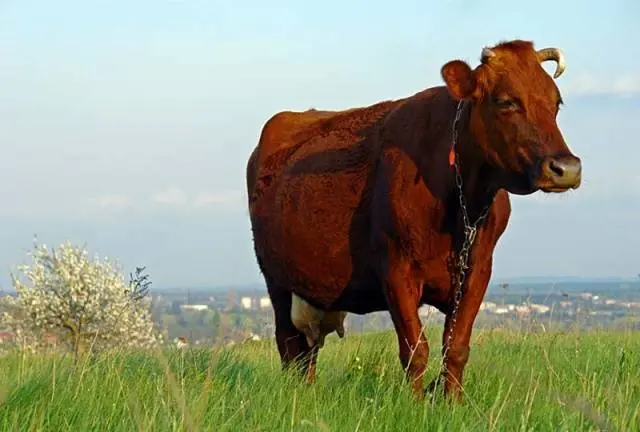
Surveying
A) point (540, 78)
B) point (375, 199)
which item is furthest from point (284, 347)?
point (540, 78)

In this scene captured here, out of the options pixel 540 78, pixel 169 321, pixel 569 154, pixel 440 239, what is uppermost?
pixel 540 78

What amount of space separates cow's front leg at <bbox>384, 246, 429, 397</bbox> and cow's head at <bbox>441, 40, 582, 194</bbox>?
1021 mm

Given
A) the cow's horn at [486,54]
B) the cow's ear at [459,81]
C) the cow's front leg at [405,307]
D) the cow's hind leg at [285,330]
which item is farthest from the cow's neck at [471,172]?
the cow's hind leg at [285,330]

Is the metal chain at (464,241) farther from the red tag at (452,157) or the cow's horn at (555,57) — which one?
the cow's horn at (555,57)

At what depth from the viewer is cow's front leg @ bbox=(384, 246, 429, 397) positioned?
735cm

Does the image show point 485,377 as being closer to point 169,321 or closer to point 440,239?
point 440,239

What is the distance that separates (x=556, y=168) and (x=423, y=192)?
1416 mm

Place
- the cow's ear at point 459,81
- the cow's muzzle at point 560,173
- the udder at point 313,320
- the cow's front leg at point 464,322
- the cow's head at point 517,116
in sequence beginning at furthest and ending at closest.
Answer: the udder at point 313,320
the cow's front leg at point 464,322
the cow's ear at point 459,81
the cow's head at point 517,116
the cow's muzzle at point 560,173

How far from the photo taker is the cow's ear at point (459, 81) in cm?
700

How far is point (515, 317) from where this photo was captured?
496 inches

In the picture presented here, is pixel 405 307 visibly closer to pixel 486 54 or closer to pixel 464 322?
pixel 464 322

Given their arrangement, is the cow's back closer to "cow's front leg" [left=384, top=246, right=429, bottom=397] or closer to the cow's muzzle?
"cow's front leg" [left=384, top=246, right=429, bottom=397]

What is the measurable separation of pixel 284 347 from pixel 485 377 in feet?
11.1

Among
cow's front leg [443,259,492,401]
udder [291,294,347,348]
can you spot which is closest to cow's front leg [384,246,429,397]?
cow's front leg [443,259,492,401]
